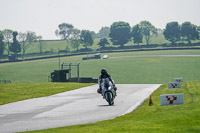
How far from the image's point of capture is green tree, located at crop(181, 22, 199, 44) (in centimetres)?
17488

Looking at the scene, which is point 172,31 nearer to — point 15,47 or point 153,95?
point 15,47

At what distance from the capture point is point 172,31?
600ft

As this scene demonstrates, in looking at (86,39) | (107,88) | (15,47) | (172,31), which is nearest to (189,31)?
(172,31)

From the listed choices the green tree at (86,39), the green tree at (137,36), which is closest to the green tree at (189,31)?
the green tree at (137,36)

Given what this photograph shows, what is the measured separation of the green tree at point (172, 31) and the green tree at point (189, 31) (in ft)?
7.25

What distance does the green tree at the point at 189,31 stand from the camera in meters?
175

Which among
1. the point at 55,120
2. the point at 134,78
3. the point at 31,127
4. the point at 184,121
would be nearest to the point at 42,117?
the point at 55,120

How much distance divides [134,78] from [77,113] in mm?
49541

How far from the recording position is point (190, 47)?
404 feet

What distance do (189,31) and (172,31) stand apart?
8219mm

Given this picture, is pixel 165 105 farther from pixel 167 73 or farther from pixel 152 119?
pixel 167 73

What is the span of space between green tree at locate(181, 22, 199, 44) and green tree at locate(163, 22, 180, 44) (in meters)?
2.21

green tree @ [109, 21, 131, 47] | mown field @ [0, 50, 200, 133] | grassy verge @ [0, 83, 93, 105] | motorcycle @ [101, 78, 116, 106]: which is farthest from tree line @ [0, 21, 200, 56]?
motorcycle @ [101, 78, 116, 106]

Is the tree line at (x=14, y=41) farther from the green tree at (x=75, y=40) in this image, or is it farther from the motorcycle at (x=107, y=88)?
the motorcycle at (x=107, y=88)
